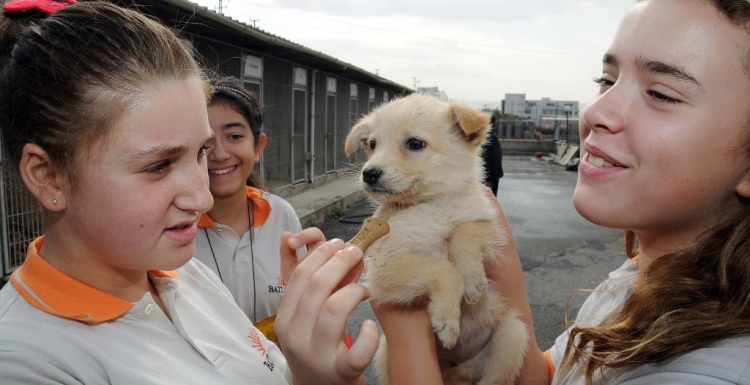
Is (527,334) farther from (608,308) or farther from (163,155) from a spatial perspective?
(163,155)

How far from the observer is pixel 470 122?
244 cm

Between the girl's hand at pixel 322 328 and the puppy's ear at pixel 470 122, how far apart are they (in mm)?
1370

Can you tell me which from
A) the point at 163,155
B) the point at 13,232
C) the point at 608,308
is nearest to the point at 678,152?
the point at 608,308

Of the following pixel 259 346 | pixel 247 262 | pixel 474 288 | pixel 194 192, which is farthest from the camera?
pixel 247 262

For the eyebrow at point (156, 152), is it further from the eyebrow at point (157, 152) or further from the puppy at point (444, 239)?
the puppy at point (444, 239)

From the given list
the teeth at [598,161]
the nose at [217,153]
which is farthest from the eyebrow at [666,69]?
the nose at [217,153]

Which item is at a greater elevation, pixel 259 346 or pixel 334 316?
pixel 334 316

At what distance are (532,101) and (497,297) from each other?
64485 millimetres

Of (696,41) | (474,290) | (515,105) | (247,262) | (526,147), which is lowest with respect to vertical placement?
(526,147)

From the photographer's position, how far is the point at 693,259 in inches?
51.8

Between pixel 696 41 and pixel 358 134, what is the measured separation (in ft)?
6.10

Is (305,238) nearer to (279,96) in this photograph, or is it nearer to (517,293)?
(517,293)

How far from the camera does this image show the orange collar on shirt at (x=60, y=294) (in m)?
1.16

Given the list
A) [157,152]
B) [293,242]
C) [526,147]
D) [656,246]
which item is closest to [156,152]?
[157,152]
